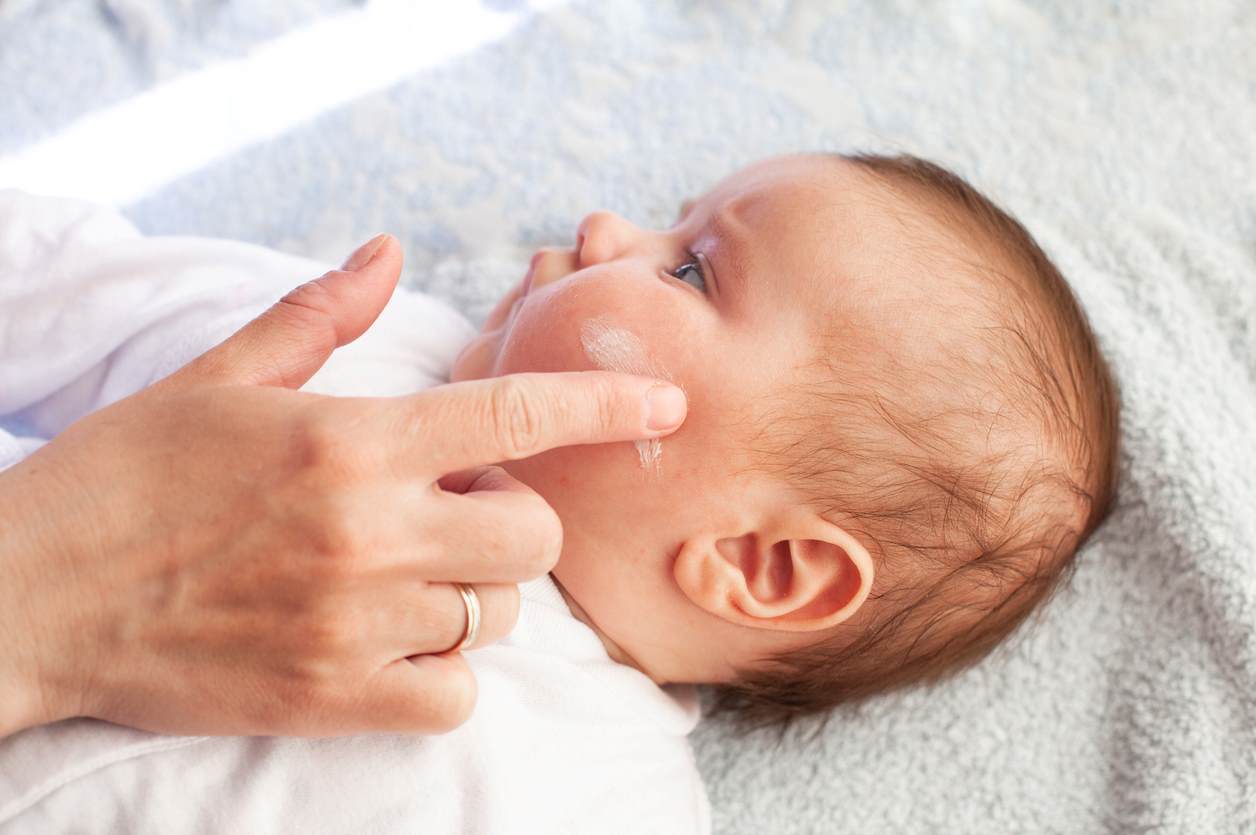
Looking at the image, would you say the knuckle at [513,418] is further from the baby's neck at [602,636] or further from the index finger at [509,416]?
the baby's neck at [602,636]

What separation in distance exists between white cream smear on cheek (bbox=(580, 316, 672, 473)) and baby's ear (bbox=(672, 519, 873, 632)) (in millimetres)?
100

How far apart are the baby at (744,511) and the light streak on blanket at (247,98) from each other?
2.12 feet

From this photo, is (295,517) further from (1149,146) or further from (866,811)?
(1149,146)

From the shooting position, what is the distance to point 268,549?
2.85ft

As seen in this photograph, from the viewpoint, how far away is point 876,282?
1.15m

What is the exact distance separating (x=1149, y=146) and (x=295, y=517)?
146 cm

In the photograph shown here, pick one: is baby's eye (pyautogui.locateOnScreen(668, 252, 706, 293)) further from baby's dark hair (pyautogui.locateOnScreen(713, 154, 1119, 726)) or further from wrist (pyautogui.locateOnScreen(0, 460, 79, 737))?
wrist (pyautogui.locateOnScreen(0, 460, 79, 737))

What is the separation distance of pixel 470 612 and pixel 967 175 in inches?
45.1

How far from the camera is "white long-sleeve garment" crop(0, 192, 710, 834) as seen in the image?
39.8 inches

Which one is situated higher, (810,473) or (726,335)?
(726,335)

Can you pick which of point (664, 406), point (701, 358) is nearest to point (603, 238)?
point (701, 358)

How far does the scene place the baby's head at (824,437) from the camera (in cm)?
112

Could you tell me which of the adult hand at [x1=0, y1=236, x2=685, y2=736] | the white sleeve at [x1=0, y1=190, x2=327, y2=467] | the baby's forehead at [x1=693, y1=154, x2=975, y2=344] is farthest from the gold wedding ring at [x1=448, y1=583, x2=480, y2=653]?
the white sleeve at [x1=0, y1=190, x2=327, y2=467]

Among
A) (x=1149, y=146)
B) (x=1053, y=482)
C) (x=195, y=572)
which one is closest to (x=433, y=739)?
(x=195, y=572)
